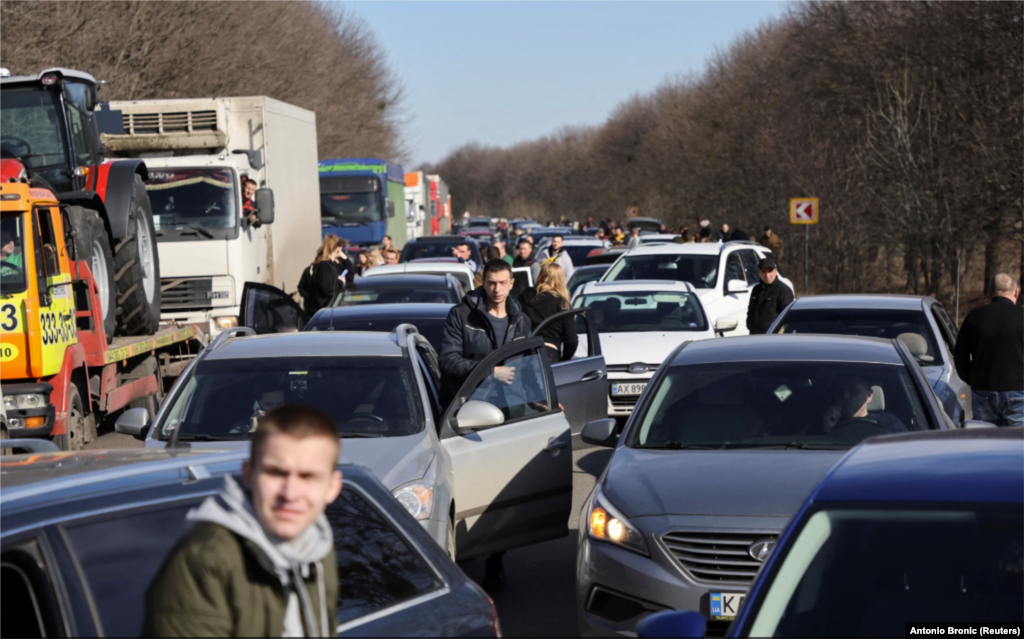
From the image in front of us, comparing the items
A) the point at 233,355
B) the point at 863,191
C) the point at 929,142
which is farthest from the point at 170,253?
the point at 863,191

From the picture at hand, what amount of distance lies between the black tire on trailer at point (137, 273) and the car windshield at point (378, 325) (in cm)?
444

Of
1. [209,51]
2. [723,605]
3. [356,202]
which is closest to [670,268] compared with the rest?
[723,605]

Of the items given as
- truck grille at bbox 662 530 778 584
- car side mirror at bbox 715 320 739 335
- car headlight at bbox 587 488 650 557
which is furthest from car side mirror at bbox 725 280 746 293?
truck grille at bbox 662 530 778 584

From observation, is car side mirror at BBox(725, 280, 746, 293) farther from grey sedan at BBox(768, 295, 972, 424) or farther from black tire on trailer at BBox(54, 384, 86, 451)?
black tire on trailer at BBox(54, 384, 86, 451)

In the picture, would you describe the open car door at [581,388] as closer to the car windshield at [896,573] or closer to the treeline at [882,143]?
the car windshield at [896,573]

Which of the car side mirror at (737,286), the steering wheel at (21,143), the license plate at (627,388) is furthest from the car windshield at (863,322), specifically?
the steering wheel at (21,143)

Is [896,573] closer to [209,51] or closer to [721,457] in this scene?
[721,457]

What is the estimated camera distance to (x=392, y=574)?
3.31m

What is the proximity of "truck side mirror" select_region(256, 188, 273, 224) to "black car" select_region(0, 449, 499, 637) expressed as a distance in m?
14.4

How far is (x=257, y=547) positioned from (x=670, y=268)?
15.8 m

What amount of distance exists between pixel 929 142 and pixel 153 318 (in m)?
21.9

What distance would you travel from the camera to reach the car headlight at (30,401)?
9.97 m

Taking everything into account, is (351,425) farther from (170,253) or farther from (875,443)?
(170,253)

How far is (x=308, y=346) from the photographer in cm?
685
